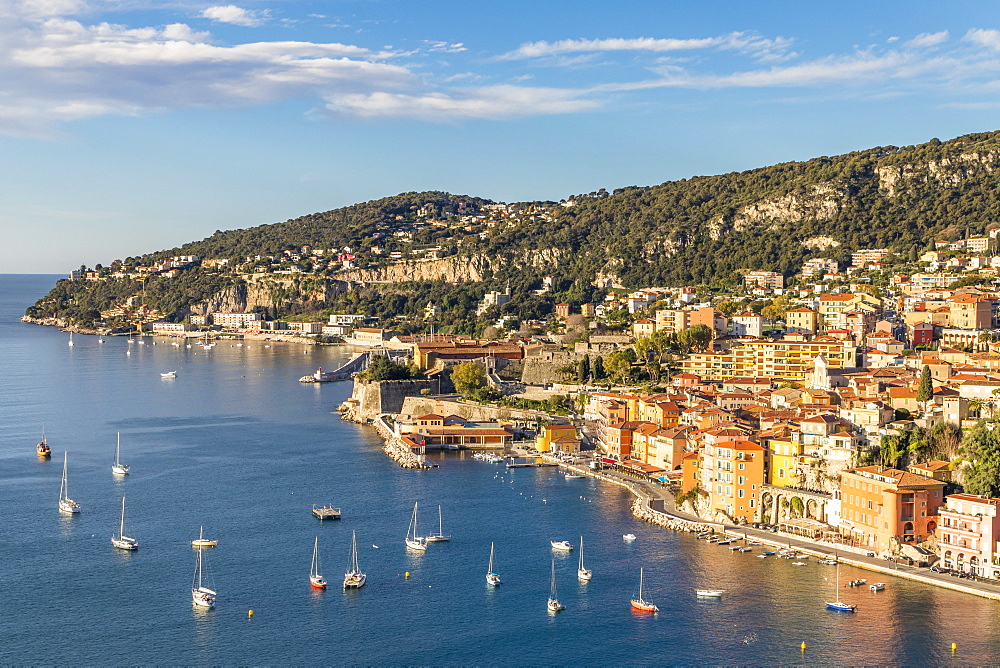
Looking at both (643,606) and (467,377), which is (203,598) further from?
(467,377)

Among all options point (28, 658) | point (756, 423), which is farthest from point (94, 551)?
point (756, 423)

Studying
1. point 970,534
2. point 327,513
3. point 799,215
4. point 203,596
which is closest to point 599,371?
point 327,513

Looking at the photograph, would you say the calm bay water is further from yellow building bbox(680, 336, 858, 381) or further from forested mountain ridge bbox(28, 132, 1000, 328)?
forested mountain ridge bbox(28, 132, 1000, 328)

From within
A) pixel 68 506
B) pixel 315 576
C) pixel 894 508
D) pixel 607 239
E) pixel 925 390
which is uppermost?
pixel 607 239

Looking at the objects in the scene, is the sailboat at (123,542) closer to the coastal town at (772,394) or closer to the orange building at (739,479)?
the coastal town at (772,394)

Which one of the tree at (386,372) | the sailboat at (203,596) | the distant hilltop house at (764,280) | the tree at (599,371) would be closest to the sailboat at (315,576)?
the sailboat at (203,596)

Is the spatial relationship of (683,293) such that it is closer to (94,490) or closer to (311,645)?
(94,490)
